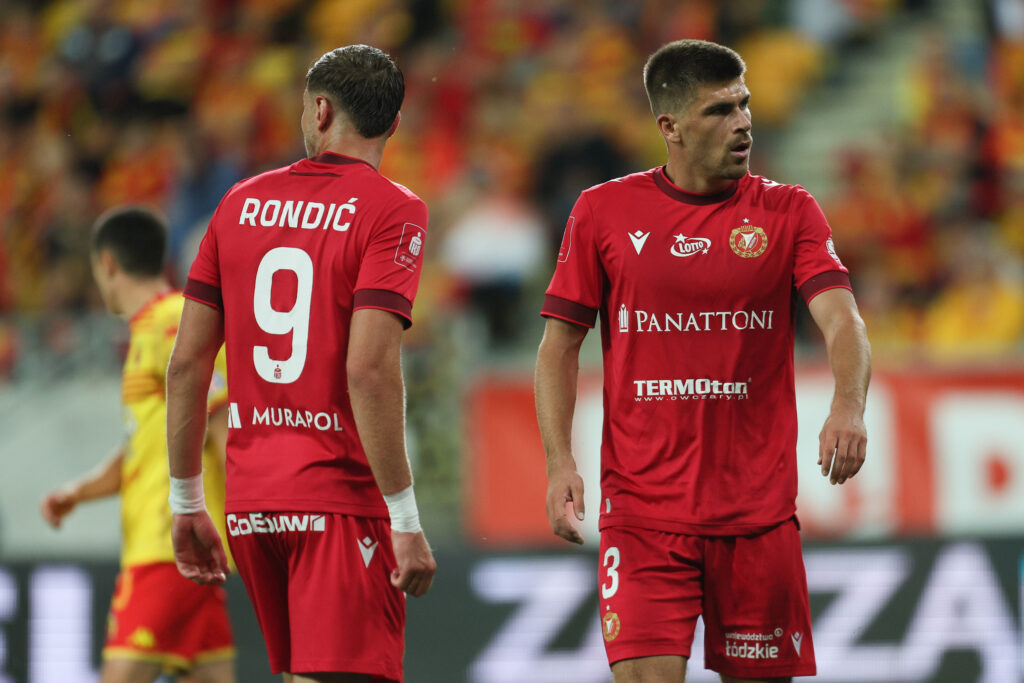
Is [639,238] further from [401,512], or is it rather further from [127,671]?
[127,671]

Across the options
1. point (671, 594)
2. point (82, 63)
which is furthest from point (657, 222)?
point (82, 63)

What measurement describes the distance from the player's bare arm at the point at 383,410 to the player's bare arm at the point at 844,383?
1111 millimetres

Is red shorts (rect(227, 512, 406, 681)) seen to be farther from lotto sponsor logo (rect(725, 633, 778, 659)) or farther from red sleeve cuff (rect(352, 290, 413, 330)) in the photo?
lotto sponsor logo (rect(725, 633, 778, 659))

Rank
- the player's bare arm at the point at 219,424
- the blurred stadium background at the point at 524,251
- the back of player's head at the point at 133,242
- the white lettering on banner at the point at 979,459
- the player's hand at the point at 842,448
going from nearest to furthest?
the player's hand at the point at 842,448 → the player's bare arm at the point at 219,424 → the back of player's head at the point at 133,242 → the blurred stadium background at the point at 524,251 → the white lettering on banner at the point at 979,459

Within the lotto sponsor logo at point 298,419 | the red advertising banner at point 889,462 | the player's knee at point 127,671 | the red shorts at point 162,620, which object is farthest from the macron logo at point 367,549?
the red advertising banner at point 889,462

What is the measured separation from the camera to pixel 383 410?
3859 mm

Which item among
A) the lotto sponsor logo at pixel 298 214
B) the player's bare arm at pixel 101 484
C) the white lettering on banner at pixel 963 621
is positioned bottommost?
the white lettering on banner at pixel 963 621

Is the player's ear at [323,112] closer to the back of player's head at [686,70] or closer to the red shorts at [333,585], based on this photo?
the back of player's head at [686,70]

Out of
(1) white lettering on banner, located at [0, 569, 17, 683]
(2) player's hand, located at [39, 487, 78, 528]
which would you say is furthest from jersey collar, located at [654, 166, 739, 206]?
(1) white lettering on banner, located at [0, 569, 17, 683]

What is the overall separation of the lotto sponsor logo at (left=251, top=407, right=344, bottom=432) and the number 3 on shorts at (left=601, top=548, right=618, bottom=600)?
35.7 inches

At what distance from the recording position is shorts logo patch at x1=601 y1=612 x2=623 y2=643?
4.20 metres

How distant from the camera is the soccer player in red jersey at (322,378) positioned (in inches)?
153

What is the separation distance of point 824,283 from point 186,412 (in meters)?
1.88

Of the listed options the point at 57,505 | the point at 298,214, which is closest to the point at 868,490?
the point at 57,505
